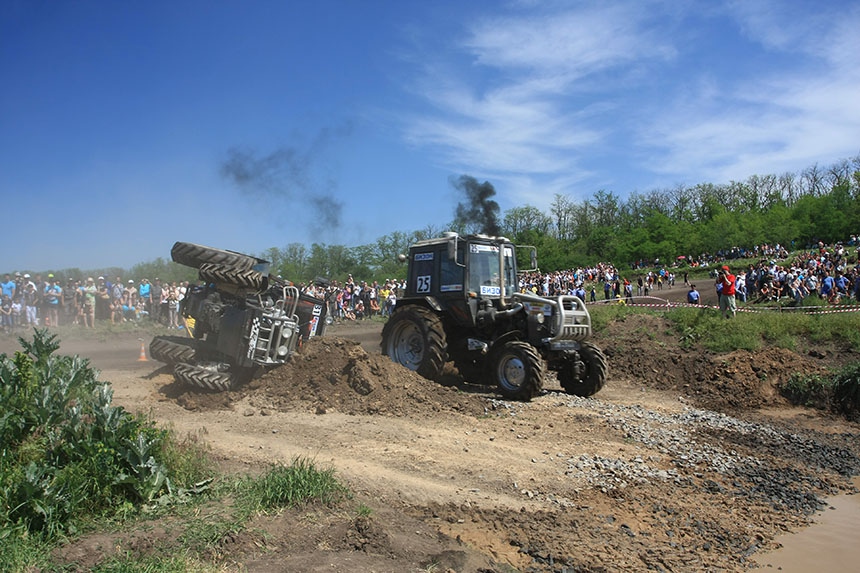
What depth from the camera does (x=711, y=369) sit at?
1427 centimetres

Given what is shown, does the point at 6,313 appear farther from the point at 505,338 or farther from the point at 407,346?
the point at 505,338

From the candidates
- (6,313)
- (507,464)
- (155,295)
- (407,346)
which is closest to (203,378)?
(407,346)

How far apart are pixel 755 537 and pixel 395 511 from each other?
3.38 metres

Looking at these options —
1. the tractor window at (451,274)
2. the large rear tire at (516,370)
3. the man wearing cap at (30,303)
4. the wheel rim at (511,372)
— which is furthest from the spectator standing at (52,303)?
the wheel rim at (511,372)

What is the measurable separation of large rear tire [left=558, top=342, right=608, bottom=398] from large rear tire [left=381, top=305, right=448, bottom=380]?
2.21 m

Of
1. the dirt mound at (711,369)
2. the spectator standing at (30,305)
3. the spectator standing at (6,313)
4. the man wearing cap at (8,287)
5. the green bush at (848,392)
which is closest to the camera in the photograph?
the green bush at (848,392)

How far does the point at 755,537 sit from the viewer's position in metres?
6.20

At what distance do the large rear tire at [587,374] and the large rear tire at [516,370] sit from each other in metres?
1.35

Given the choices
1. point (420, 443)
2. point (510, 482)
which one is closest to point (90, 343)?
point (420, 443)

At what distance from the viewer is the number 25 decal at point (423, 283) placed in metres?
12.6

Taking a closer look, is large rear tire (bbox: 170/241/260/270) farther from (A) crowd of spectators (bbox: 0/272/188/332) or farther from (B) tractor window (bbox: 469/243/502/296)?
(A) crowd of spectators (bbox: 0/272/188/332)

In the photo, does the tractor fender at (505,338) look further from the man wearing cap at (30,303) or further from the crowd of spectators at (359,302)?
the crowd of spectators at (359,302)

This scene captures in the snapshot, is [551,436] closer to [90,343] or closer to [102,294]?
[90,343]

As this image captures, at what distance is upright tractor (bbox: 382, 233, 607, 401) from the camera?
1122 centimetres
